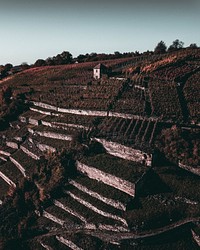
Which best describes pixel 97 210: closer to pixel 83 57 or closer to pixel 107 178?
pixel 107 178

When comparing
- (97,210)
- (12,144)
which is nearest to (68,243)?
(97,210)

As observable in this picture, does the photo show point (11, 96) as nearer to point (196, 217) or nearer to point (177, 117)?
point (177, 117)

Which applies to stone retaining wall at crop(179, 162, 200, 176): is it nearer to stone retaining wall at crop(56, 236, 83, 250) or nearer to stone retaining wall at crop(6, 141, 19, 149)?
stone retaining wall at crop(56, 236, 83, 250)

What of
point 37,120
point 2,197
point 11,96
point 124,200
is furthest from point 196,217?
point 11,96

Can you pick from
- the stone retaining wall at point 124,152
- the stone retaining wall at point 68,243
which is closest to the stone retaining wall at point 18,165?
the stone retaining wall at point 124,152

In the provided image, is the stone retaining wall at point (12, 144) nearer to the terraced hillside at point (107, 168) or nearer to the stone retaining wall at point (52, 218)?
the terraced hillside at point (107, 168)

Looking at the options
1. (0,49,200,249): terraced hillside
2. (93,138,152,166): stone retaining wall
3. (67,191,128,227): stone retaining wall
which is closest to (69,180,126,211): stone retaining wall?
(0,49,200,249): terraced hillside
